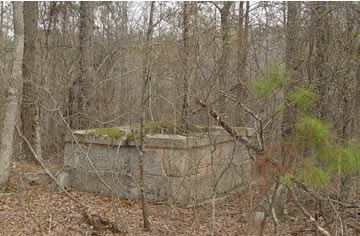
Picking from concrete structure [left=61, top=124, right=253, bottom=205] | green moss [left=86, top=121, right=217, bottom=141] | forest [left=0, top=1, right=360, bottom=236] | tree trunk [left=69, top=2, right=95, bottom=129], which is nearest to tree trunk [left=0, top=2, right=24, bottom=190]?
forest [left=0, top=1, right=360, bottom=236]

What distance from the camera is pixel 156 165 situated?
22.9 feet

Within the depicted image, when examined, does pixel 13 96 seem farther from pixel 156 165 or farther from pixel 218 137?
pixel 218 137

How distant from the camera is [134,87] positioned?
1373 cm

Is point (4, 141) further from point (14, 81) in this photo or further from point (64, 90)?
point (64, 90)

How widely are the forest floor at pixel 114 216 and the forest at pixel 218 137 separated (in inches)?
1.0

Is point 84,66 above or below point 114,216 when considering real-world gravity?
above

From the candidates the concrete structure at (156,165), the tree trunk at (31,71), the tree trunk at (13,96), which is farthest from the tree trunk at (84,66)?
the tree trunk at (13,96)

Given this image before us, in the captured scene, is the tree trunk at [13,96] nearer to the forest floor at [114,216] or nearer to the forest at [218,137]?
the forest at [218,137]

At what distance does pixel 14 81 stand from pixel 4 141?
2.89 ft

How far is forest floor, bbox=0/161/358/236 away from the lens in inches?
222

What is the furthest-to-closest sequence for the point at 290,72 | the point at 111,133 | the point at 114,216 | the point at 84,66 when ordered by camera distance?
the point at 84,66
the point at 111,133
the point at 114,216
the point at 290,72

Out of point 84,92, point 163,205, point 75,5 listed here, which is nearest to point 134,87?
point 75,5

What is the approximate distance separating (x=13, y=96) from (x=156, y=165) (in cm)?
222

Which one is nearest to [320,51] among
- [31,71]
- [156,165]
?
[156,165]
